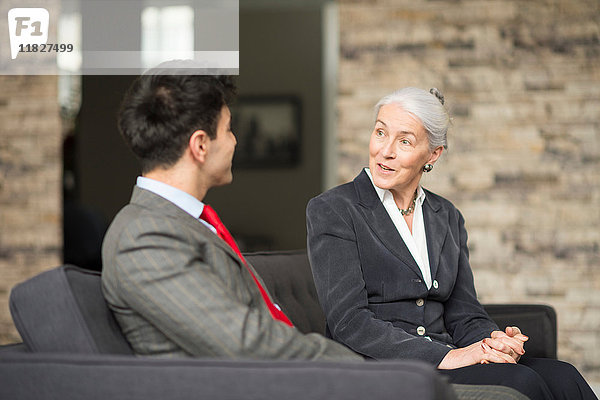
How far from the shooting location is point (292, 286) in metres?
2.72

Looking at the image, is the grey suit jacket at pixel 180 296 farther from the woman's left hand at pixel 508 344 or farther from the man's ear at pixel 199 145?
the woman's left hand at pixel 508 344

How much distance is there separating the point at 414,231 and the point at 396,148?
0.86 ft

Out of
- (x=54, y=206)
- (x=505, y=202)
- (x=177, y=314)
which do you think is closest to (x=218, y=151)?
(x=177, y=314)

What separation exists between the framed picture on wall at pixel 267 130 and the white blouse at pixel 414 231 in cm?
330

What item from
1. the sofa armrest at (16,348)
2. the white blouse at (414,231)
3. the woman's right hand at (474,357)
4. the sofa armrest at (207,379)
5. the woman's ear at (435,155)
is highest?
the woman's ear at (435,155)

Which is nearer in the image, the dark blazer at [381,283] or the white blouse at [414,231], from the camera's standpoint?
the dark blazer at [381,283]

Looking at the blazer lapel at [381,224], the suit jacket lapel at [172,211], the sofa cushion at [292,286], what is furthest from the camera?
the sofa cushion at [292,286]

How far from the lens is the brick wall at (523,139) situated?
4.35 meters

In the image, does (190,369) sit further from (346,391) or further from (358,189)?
(358,189)

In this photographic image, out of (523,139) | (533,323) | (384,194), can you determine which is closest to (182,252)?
(384,194)

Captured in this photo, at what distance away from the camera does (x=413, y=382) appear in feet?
4.31

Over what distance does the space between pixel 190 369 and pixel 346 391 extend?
0.29 metres

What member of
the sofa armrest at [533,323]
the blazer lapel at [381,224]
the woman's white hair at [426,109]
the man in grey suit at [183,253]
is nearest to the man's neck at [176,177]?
the man in grey suit at [183,253]

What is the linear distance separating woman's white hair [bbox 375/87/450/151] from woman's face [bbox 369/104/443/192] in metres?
0.02
